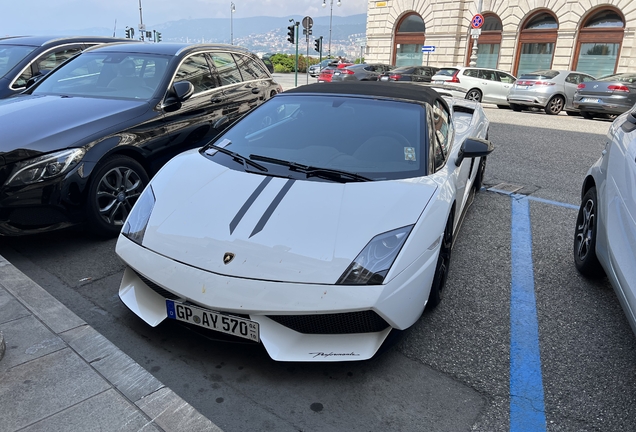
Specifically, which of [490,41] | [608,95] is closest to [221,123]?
[608,95]

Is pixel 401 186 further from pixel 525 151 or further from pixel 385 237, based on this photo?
pixel 525 151

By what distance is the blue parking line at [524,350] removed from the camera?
7.57ft

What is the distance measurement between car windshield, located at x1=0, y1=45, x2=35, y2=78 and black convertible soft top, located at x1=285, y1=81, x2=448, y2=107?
462 cm

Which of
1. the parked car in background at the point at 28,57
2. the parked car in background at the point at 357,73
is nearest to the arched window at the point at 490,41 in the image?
the parked car in background at the point at 357,73

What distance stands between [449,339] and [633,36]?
2726cm

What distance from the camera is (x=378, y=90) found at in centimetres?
394

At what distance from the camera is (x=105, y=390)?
7.29 ft

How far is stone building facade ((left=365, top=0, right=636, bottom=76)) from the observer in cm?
2512

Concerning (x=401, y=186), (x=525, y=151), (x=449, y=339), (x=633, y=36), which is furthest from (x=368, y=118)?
(x=633, y=36)

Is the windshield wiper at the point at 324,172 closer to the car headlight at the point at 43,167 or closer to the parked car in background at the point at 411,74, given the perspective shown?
the car headlight at the point at 43,167

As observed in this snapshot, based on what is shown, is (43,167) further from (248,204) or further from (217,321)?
(217,321)

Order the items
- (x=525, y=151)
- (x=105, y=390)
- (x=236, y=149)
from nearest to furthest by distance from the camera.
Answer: (x=105, y=390), (x=236, y=149), (x=525, y=151)

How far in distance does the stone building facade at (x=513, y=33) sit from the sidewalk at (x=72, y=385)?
27306 millimetres

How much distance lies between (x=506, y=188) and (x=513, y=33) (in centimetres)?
2551
